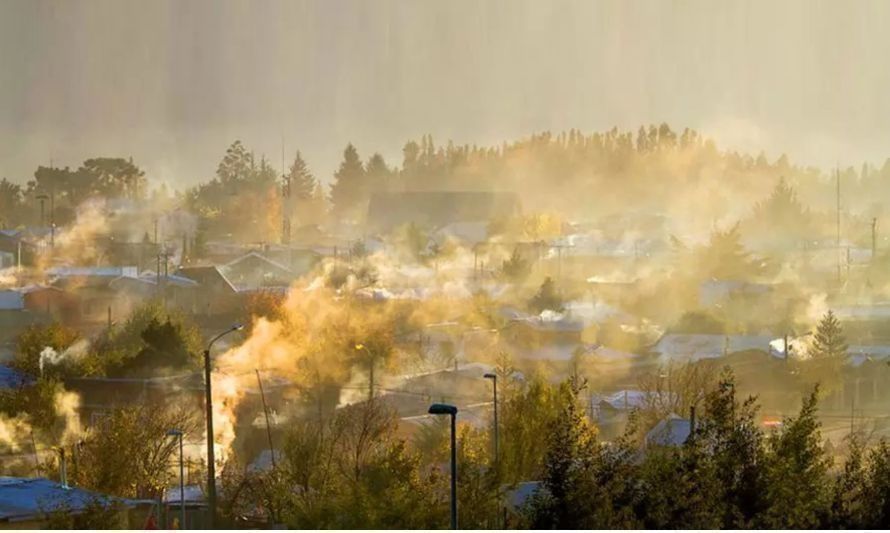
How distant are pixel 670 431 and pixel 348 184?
723 centimetres

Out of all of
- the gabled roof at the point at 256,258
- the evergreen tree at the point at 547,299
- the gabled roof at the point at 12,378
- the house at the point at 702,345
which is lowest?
the gabled roof at the point at 12,378

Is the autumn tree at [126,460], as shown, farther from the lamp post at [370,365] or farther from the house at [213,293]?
the house at [213,293]

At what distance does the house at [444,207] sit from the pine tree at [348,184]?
15.2 inches

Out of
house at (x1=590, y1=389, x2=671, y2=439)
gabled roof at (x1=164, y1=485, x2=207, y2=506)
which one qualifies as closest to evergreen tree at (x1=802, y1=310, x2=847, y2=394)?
house at (x1=590, y1=389, x2=671, y2=439)

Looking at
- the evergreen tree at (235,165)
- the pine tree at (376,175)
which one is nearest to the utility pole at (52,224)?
the evergreen tree at (235,165)

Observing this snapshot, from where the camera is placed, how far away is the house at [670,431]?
31.3 feet

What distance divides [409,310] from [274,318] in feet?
5.38

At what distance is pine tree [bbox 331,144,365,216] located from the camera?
1449 cm

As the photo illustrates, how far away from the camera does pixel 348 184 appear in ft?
51.9

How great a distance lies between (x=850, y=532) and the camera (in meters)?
6.81

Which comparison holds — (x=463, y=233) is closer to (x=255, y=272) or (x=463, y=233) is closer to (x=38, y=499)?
(x=255, y=272)

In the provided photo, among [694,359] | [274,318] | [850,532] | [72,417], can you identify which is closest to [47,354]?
[72,417]

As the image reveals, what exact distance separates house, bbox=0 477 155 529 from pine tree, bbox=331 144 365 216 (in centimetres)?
610

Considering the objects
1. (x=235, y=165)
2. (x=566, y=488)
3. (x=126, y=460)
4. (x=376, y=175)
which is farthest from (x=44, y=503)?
(x=376, y=175)
